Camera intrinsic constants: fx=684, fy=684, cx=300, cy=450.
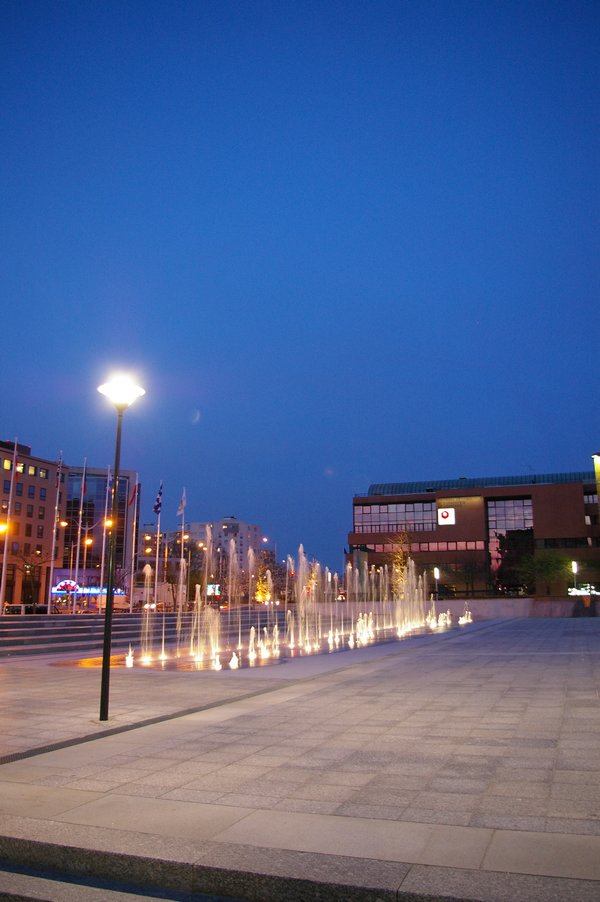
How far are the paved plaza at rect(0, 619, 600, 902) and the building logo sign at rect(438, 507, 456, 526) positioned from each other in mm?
70105

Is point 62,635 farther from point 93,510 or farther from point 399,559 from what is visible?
point 93,510

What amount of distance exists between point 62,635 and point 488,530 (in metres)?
65.7

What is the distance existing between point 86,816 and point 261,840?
1608 mm

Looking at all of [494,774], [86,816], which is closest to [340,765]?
[494,774]

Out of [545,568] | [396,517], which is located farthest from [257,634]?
[396,517]

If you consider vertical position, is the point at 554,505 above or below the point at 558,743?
above

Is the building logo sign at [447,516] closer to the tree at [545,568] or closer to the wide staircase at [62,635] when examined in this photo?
the tree at [545,568]

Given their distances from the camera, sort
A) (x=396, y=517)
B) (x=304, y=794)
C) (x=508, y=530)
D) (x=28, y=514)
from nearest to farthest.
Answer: (x=304, y=794) → (x=508, y=530) → (x=396, y=517) → (x=28, y=514)

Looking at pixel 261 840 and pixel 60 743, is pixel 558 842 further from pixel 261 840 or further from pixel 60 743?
pixel 60 743

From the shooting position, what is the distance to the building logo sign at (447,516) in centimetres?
8144

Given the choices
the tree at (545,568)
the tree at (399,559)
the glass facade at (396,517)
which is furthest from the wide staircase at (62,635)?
the glass facade at (396,517)

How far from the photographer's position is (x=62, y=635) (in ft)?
76.6

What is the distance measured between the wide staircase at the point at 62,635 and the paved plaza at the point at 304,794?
31.2ft

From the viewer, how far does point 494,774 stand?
673 centimetres
